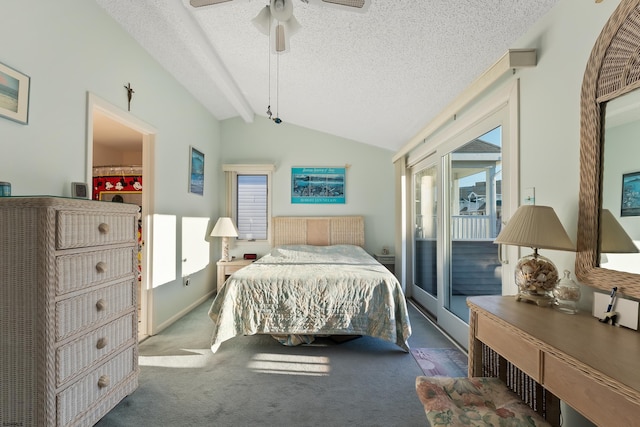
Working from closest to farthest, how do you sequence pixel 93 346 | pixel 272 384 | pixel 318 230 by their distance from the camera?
pixel 93 346 < pixel 272 384 < pixel 318 230

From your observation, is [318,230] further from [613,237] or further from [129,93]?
[613,237]

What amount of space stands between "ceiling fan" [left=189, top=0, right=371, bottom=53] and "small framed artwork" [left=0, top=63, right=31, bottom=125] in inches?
41.8

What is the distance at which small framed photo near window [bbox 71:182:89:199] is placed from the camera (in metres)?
1.94

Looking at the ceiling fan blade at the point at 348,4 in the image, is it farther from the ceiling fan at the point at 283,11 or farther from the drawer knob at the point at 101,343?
the drawer knob at the point at 101,343

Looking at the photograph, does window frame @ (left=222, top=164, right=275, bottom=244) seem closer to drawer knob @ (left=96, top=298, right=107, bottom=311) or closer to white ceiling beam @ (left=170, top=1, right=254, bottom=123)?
white ceiling beam @ (left=170, top=1, right=254, bottom=123)

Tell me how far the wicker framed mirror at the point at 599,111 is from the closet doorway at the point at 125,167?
10.1ft

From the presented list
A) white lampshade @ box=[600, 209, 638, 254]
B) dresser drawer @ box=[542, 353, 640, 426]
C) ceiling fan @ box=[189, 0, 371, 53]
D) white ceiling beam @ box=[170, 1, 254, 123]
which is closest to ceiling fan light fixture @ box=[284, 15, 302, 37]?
ceiling fan @ box=[189, 0, 371, 53]

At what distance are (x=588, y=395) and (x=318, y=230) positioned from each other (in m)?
4.01

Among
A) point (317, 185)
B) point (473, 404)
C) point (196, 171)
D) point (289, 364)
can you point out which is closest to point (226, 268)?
point (196, 171)

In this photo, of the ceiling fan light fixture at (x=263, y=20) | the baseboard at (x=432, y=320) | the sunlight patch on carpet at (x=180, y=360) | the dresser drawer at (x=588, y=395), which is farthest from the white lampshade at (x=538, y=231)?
the sunlight patch on carpet at (x=180, y=360)

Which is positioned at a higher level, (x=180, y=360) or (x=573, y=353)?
(x=573, y=353)

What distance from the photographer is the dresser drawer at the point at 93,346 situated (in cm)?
143

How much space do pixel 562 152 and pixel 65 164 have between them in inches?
120

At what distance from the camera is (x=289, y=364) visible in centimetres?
245
